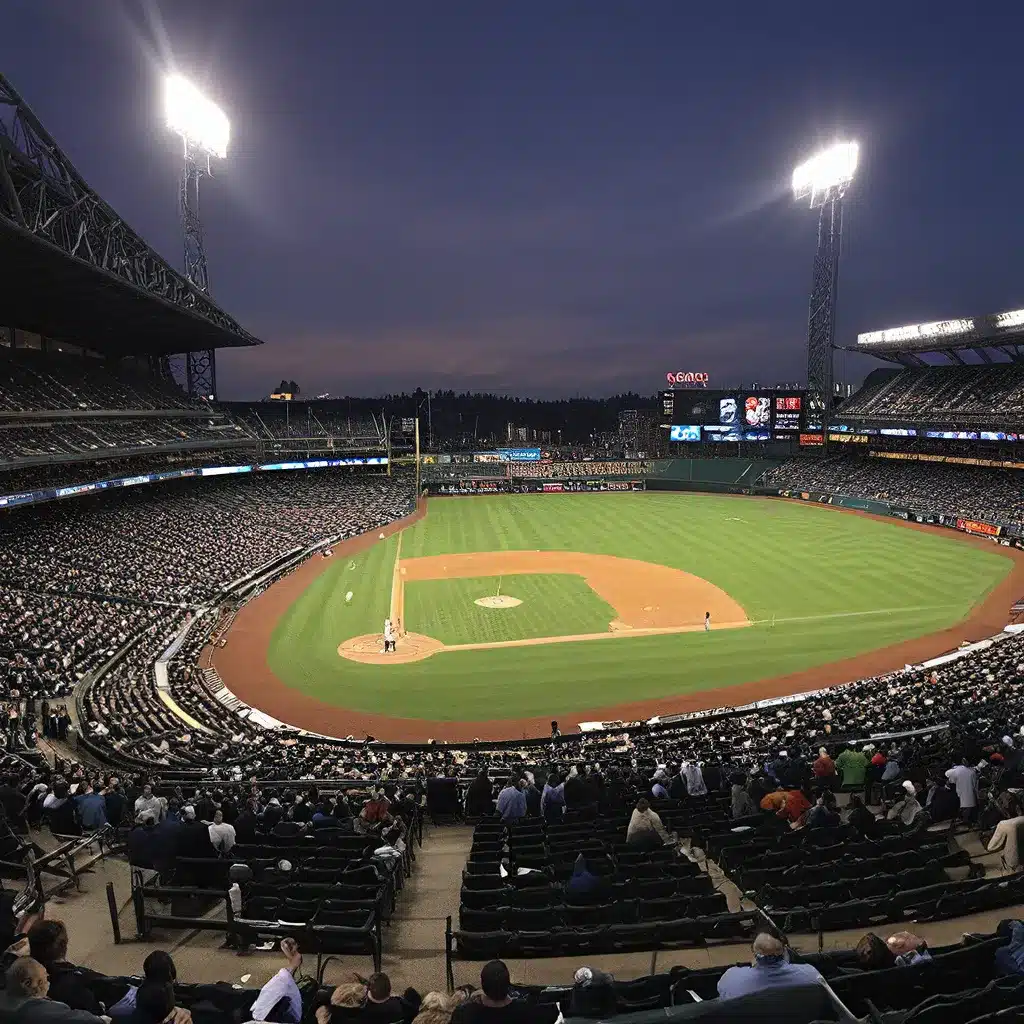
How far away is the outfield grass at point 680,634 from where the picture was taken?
28438mm

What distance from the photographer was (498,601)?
136 ft

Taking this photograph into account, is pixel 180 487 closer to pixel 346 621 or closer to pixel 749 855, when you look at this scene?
pixel 346 621

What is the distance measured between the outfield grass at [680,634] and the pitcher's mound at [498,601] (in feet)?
17.6

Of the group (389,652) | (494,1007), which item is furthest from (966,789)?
(389,652)

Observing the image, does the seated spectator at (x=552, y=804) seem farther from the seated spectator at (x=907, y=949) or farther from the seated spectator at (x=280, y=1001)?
the seated spectator at (x=280, y=1001)

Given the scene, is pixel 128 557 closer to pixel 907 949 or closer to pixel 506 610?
pixel 506 610

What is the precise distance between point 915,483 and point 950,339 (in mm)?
15360

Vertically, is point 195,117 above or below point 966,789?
above

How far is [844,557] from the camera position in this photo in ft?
167

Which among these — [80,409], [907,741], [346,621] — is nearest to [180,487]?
[80,409]

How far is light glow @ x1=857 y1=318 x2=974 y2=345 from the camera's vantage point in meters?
73.4

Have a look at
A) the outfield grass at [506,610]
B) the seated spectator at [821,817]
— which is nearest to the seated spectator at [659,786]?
the seated spectator at [821,817]

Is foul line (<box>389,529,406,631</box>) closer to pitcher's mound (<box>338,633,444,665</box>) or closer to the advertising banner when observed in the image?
pitcher's mound (<box>338,633,444,665</box>)

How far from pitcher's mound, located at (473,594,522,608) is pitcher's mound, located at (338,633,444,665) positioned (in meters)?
6.11
